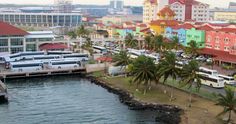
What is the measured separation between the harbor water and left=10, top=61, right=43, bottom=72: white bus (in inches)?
188

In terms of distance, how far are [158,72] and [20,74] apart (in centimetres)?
2589

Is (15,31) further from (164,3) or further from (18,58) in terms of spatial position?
(164,3)

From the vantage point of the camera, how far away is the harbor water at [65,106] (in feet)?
125

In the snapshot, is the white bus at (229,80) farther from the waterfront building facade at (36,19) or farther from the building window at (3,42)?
the waterfront building facade at (36,19)

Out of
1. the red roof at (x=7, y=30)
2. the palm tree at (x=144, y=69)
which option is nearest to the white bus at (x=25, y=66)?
the red roof at (x=7, y=30)

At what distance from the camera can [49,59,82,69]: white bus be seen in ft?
205

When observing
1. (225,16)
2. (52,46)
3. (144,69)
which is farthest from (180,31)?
(225,16)

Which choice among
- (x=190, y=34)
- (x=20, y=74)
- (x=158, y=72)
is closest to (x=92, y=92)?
(x=158, y=72)

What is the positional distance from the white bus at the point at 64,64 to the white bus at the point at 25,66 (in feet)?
6.58

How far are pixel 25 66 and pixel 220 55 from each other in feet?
109

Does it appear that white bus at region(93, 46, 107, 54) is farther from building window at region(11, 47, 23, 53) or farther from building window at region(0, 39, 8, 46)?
building window at region(0, 39, 8, 46)

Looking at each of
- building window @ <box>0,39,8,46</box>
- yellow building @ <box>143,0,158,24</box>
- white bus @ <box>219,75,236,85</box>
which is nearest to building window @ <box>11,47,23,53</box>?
building window @ <box>0,39,8,46</box>

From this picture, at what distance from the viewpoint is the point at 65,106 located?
42750 millimetres

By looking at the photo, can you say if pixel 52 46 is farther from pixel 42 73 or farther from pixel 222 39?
pixel 222 39
